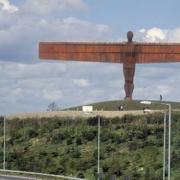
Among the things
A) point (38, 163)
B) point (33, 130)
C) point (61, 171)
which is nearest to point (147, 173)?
point (61, 171)

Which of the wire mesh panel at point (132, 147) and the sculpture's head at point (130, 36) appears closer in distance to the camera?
the wire mesh panel at point (132, 147)

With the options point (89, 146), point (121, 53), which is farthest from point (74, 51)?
point (89, 146)

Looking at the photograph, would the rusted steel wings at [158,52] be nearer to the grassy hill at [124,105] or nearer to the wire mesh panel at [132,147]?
the grassy hill at [124,105]

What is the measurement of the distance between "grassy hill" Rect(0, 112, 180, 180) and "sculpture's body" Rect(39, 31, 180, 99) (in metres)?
6.23

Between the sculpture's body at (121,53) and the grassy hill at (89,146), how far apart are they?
623cm

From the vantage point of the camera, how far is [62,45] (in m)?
120

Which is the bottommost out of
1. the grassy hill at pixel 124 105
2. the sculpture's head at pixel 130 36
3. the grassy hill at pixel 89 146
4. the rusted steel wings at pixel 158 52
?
the grassy hill at pixel 89 146

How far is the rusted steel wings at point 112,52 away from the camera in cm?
11444

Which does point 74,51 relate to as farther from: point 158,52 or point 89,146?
point 89,146

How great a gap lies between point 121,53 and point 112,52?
57.3 inches

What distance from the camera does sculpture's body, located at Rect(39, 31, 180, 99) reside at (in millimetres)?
113625

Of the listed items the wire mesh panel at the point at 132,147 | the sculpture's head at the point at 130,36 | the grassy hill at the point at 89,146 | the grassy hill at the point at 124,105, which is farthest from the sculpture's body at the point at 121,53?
the grassy hill at the point at 89,146

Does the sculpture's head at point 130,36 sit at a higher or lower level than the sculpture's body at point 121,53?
higher

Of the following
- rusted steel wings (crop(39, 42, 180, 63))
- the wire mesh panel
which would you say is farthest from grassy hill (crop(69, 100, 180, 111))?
rusted steel wings (crop(39, 42, 180, 63))
